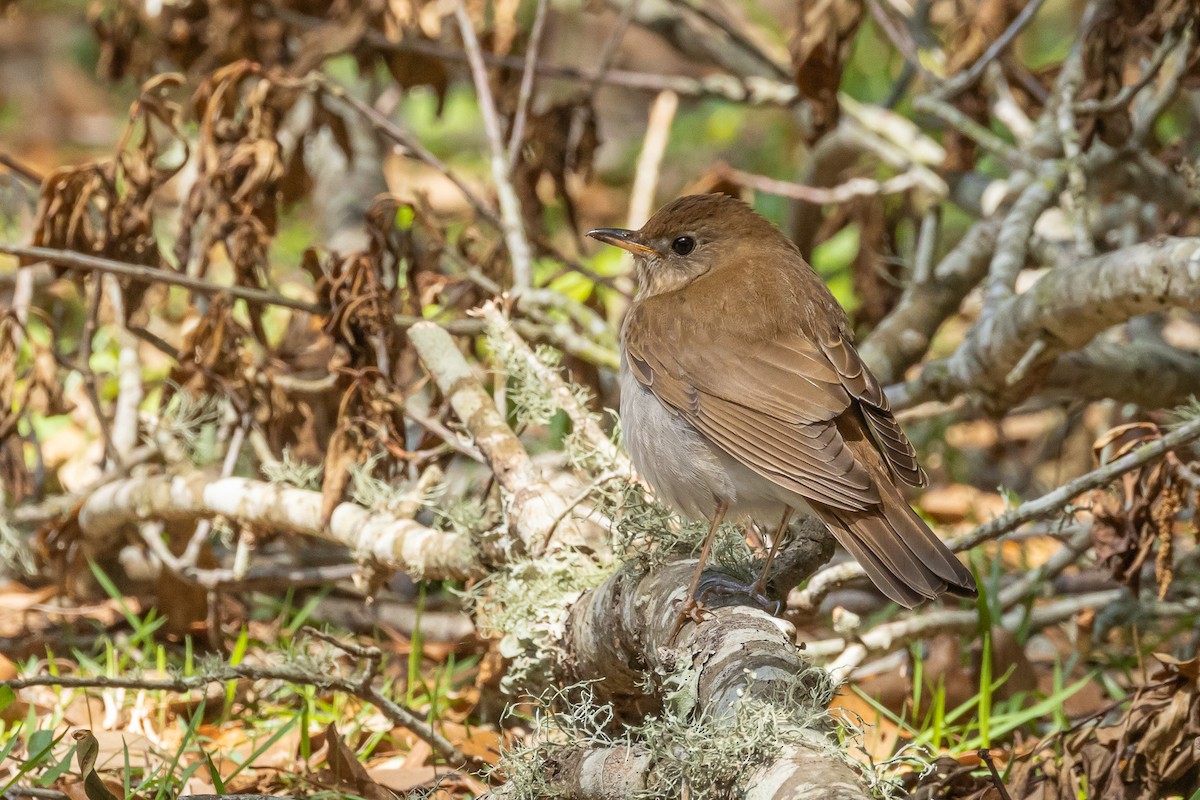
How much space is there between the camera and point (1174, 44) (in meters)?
3.96

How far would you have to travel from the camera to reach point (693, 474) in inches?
126

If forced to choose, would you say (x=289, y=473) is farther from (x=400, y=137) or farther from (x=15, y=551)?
(x=400, y=137)

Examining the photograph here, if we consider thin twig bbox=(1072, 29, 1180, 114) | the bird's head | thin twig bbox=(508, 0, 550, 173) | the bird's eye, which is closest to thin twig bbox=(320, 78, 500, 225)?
thin twig bbox=(508, 0, 550, 173)

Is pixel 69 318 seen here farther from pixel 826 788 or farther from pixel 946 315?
pixel 826 788

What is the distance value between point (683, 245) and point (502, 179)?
1.30 meters

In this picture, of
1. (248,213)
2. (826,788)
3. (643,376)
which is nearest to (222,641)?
(248,213)

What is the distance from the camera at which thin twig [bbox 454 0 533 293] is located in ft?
15.7

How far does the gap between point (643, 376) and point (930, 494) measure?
2801 mm

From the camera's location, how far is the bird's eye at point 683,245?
12.7 feet

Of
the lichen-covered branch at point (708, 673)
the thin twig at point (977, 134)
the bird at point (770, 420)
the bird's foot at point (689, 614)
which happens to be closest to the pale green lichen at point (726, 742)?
the lichen-covered branch at point (708, 673)

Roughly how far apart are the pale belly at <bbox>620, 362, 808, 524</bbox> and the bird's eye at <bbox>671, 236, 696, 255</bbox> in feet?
2.36

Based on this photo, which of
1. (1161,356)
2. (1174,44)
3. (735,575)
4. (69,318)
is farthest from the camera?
(69,318)

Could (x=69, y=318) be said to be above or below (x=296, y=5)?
below

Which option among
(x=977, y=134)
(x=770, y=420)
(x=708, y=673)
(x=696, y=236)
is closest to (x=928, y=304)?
(x=977, y=134)
